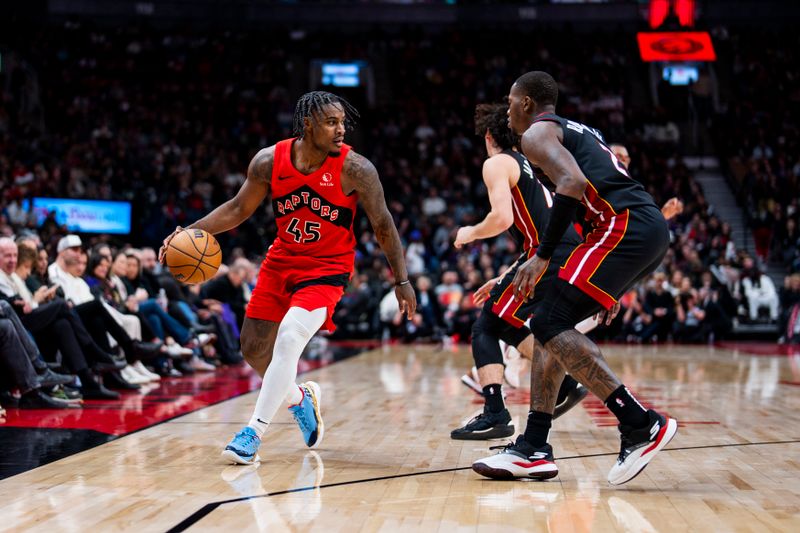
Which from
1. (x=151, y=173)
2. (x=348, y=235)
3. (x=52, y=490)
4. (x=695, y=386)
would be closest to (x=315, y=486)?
(x=52, y=490)

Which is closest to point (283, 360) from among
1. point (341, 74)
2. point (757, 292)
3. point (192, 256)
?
point (192, 256)

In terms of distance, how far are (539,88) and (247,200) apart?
1.55 m

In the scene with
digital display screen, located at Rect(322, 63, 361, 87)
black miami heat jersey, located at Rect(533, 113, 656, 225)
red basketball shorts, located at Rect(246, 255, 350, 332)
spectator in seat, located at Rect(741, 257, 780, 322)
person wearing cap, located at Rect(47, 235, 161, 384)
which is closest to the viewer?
black miami heat jersey, located at Rect(533, 113, 656, 225)

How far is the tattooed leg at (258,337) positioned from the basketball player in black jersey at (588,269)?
4.22 feet

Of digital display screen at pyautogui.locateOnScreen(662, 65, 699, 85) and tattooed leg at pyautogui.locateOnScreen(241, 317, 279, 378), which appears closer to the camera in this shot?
tattooed leg at pyautogui.locateOnScreen(241, 317, 279, 378)

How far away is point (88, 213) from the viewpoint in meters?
15.2

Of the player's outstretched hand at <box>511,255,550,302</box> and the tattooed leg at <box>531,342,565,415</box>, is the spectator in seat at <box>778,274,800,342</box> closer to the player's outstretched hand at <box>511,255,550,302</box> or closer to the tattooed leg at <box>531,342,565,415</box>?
the tattooed leg at <box>531,342,565,415</box>

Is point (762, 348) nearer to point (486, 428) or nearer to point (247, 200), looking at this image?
point (486, 428)

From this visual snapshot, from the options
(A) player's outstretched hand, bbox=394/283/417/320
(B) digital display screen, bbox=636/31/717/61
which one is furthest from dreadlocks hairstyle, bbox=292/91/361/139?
(B) digital display screen, bbox=636/31/717/61

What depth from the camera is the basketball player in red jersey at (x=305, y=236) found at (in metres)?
4.52

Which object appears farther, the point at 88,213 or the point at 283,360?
the point at 88,213

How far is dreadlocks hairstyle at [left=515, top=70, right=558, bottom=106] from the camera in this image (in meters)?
4.24

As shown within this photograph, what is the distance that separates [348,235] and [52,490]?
71.5 inches

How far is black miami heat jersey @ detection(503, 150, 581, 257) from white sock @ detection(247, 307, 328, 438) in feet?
5.02
